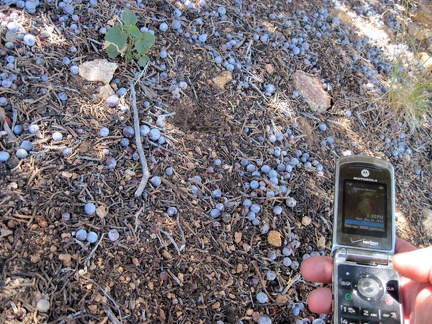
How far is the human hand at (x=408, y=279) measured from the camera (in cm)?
163

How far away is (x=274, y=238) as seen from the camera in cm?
235

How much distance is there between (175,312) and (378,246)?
977mm

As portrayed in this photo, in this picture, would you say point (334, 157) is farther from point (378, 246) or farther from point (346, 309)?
point (346, 309)

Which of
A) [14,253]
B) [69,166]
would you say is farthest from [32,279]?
[69,166]

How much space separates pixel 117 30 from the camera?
2479 mm

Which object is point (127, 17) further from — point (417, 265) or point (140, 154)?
point (417, 265)

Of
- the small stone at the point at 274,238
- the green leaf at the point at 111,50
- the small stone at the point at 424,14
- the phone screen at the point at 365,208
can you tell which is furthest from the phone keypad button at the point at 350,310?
the small stone at the point at 424,14

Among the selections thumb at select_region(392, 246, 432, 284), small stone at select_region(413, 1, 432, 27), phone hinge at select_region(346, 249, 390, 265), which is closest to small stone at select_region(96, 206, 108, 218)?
phone hinge at select_region(346, 249, 390, 265)

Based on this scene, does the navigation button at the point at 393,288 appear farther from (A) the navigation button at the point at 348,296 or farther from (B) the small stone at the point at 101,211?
(B) the small stone at the point at 101,211

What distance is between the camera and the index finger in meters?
2.02

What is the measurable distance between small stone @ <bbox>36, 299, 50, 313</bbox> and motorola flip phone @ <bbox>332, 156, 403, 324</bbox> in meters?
1.20

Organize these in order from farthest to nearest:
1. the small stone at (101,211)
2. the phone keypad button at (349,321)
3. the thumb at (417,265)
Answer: the small stone at (101,211) → the phone keypad button at (349,321) → the thumb at (417,265)

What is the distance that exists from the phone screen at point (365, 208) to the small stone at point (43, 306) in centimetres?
134

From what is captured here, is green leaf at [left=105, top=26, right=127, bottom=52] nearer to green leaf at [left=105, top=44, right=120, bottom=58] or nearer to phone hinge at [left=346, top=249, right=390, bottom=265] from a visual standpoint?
green leaf at [left=105, top=44, right=120, bottom=58]
